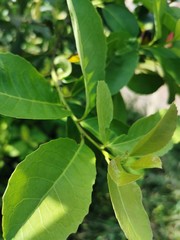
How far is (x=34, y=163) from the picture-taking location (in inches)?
24.0

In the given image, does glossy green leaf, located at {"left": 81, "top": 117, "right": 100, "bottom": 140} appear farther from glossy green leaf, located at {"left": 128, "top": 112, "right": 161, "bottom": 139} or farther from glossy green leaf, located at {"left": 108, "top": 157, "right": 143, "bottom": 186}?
glossy green leaf, located at {"left": 108, "top": 157, "right": 143, "bottom": 186}

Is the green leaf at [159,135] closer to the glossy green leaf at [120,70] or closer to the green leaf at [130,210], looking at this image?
the green leaf at [130,210]

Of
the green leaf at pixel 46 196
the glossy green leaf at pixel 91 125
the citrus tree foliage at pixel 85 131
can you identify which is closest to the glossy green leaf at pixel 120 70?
the citrus tree foliage at pixel 85 131

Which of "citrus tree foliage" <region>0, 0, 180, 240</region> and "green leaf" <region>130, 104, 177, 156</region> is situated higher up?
"green leaf" <region>130, 104, 177, 156</region>

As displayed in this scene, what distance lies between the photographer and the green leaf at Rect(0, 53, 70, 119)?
2.15 ft

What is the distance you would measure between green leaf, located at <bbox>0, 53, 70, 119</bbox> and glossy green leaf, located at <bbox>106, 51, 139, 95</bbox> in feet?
0.51

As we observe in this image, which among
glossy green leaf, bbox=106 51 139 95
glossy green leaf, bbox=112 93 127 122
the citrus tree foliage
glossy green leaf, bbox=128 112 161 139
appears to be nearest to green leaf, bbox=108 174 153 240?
the citrus tree foliage

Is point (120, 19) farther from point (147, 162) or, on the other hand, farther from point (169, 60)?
point (147, 162)

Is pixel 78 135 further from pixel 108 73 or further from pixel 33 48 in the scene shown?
pixel 33 48

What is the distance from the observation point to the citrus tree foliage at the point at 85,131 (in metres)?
0.57

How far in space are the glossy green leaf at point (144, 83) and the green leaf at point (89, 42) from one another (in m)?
0.32

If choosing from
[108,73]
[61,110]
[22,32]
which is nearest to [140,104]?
[22,32]

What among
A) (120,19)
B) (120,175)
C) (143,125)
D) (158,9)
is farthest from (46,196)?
(120,19)

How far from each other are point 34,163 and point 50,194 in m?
0.04
